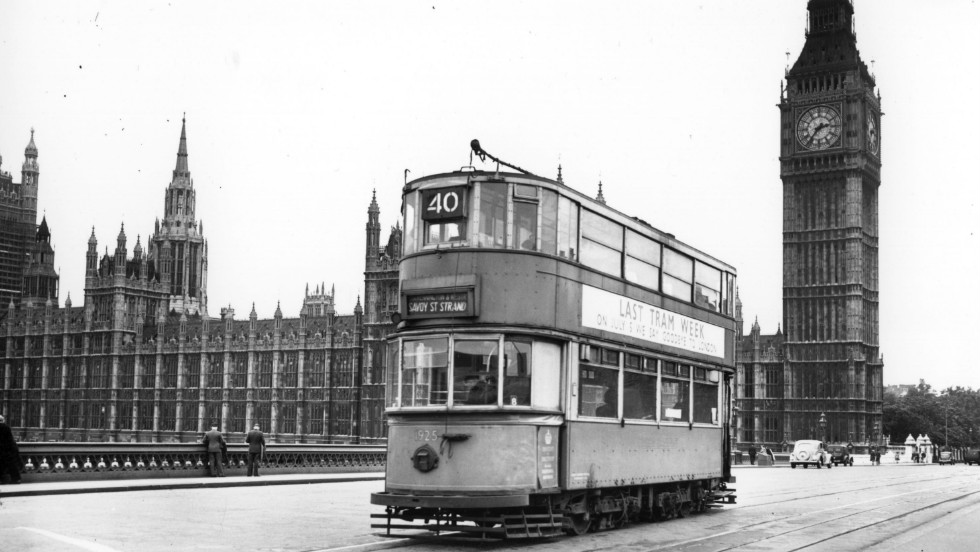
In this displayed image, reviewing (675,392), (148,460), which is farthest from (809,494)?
(148,460)

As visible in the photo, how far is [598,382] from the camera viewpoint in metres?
17.0

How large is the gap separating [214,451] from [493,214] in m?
17.4

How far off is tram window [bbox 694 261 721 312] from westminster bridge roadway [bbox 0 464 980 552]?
155 inches

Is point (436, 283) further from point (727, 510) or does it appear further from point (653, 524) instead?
point (727, 510)

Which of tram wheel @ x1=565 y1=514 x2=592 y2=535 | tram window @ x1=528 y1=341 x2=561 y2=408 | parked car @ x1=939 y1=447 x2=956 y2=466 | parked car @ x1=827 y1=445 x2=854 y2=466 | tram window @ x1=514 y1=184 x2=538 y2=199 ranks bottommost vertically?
parked car @ x1=939 y1=447 x2=956 y2=466

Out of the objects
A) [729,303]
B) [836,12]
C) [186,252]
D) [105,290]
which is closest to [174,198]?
[186,252]

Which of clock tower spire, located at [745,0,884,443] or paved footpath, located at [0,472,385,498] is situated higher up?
clock tower spire, located at [745,0,884,443]

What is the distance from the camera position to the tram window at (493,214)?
51.5 ft

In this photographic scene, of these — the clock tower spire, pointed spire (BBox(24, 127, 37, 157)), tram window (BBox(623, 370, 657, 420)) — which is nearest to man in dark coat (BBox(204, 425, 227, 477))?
tram window (BBox(623, 370, 657, 420))

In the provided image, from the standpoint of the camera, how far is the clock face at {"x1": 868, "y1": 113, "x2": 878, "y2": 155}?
311 feet

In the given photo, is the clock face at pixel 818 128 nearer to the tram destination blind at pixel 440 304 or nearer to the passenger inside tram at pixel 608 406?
the passenger inside tram at pixel 608 406

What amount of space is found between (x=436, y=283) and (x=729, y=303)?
8.66m

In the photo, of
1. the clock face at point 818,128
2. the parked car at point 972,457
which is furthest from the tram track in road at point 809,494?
the clock face at point 818,128

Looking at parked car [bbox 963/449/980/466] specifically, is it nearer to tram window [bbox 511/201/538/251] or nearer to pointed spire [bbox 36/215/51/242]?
tram window [bbox 511/201/538/251]
